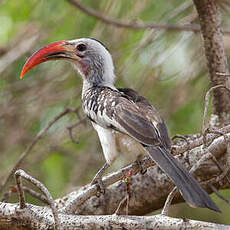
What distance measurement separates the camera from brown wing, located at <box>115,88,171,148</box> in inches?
103

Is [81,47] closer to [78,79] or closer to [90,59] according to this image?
[90,59]

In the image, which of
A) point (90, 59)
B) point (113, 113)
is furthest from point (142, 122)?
point (90, 59)

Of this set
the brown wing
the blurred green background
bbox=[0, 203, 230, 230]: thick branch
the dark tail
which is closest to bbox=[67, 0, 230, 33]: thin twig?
the blurred green background

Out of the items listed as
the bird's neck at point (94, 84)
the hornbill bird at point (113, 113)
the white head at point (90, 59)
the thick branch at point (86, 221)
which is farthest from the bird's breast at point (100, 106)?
the thick branch at point (86, 221)

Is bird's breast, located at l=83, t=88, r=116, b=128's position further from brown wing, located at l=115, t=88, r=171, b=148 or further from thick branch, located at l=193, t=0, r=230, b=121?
thick branch, located at l=193, t=0, r=230, b=121

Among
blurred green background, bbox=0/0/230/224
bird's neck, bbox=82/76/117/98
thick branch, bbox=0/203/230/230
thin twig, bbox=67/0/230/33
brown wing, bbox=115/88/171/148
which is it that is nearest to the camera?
thick branch, bbox=0/203/230/230

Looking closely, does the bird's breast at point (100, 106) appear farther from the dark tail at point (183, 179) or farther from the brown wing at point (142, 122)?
the dark tail at point (183, 179)

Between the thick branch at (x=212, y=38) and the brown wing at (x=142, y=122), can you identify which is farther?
the thick branch at (x=212, y=38)

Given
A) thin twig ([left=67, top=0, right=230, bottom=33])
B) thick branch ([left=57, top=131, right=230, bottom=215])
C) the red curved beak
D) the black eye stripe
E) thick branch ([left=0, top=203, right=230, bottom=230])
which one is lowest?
thick branch ([left=0, top=203, right=230, bottom=230])

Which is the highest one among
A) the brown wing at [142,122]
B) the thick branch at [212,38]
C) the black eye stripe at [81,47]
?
the black eye stripe at [81,47]

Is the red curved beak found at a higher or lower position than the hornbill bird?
higher

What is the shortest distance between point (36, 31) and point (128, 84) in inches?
39.1

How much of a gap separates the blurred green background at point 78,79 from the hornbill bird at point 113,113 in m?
0.38

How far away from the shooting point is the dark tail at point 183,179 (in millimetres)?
2061
